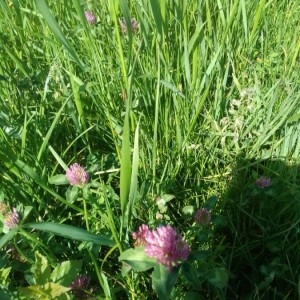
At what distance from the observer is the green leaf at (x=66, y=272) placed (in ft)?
2.46

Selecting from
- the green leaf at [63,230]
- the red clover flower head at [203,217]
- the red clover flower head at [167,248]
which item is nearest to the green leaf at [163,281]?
the red clover flower head at [167,248]

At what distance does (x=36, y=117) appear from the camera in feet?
3.45

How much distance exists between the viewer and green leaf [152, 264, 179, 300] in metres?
0.63

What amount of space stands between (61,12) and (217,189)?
0.81 meters

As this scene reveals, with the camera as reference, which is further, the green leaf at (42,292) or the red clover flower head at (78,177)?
the red clover flower head at (78,177)

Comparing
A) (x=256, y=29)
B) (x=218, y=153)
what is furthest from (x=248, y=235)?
(x=256, y=29)

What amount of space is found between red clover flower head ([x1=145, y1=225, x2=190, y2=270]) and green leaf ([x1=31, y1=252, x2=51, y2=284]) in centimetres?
19

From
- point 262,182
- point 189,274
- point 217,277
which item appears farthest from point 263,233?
point 189,274

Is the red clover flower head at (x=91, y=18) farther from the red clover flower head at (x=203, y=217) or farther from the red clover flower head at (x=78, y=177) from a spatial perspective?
the red clover flower head at (x=203, y=217)

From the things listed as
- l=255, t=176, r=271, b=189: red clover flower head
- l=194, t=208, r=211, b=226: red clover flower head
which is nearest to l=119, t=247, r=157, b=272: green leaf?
l=194, t=208, r=211, b=226: red clover flower head

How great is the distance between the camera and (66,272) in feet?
2.48

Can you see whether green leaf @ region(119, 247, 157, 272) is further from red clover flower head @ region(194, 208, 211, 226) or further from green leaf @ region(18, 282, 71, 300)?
red clover flower head @ region(194, 208, 211, 226)

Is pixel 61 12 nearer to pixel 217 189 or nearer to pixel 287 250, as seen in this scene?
pixel 217 189

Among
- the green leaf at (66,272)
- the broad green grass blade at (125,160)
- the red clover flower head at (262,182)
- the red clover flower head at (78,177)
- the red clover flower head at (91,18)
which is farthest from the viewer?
the red clover flower head at (91,18)
